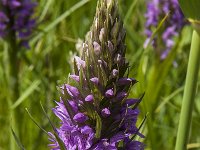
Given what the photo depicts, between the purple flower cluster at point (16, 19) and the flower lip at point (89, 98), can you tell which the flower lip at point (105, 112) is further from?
the purple flower cluster at point (16, 19)

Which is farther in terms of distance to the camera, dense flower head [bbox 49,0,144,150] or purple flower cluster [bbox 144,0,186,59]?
purple flower cluster [bbox 144,0,186,59]

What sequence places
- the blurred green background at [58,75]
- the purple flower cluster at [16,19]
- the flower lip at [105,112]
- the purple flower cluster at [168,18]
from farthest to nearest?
1. the purple flower cluster at [168,18]
2. the purple flower cluster at [16,19]
3. the blurred green background at [58,75]
4. the flower lip at [105,112]

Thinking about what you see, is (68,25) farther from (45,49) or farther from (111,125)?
(111,125)

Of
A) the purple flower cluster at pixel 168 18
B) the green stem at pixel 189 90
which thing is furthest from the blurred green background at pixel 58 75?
the green stem at pixel 189 90

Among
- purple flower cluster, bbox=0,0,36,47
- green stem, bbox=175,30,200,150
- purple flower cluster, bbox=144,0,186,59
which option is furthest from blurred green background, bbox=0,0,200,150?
green stem, bbox=175,30,200,150

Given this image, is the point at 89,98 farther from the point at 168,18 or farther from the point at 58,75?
the point at 168,18

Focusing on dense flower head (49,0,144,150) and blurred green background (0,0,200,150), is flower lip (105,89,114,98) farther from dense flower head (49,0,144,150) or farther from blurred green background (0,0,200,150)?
blurred green background (0,0,200,150)

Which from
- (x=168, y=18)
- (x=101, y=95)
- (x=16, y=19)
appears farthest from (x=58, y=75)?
(x=101, y=95)
